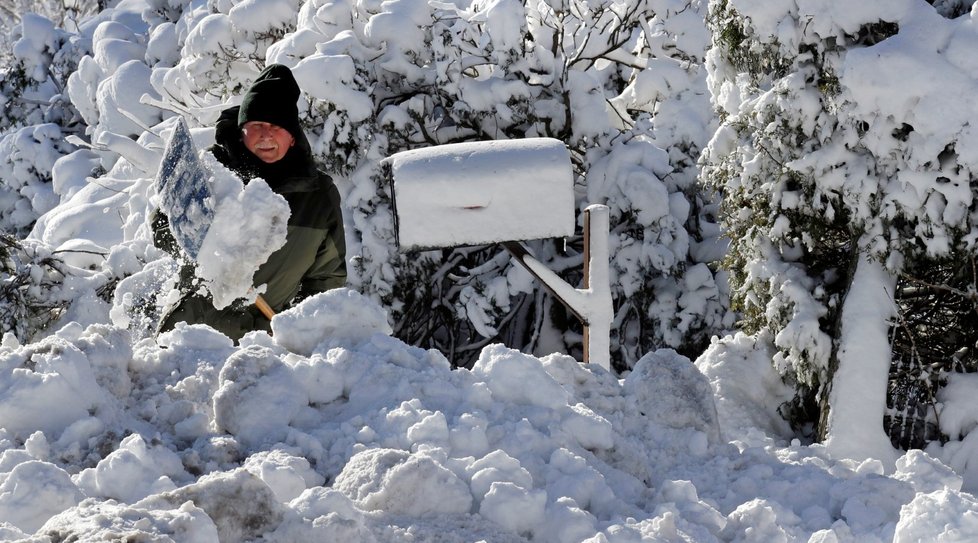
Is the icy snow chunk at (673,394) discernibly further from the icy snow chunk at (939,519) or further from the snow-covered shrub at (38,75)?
the snow-covered shrub at (38,75)

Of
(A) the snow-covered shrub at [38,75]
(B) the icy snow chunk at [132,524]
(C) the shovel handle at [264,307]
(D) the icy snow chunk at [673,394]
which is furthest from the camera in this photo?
(A) the snow-covered shrub at [38,75]

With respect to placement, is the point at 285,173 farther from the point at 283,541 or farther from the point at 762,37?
the point at 283,541

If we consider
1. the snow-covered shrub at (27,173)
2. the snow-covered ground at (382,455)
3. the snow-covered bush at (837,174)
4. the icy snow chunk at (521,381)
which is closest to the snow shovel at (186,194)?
the snow-covered ground at (382,455)

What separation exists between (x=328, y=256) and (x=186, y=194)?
3.17 ft

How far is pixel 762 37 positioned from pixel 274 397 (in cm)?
339

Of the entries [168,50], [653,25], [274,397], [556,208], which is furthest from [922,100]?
[168,50]

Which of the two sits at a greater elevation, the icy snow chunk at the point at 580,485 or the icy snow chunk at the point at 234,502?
the icy snow chunk at the point at 234,502

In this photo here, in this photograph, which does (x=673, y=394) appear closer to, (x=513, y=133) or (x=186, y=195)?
(x=186, y=195)

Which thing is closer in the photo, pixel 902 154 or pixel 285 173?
pixel 285 173

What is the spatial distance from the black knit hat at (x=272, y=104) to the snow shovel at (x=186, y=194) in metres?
0.55

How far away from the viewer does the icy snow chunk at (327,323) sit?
120 inches

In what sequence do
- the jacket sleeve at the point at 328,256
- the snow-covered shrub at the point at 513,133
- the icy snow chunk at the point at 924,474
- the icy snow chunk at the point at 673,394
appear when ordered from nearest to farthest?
the icy snow chunk at the point at 924,474
the icy snow chunk at the point at 673,394
the jacket sleeve at the point at 328,256
the snow-covered shrub at the point at 513,133

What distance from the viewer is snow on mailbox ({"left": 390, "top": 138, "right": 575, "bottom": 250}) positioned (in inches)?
185

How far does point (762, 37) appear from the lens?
5.29 m
